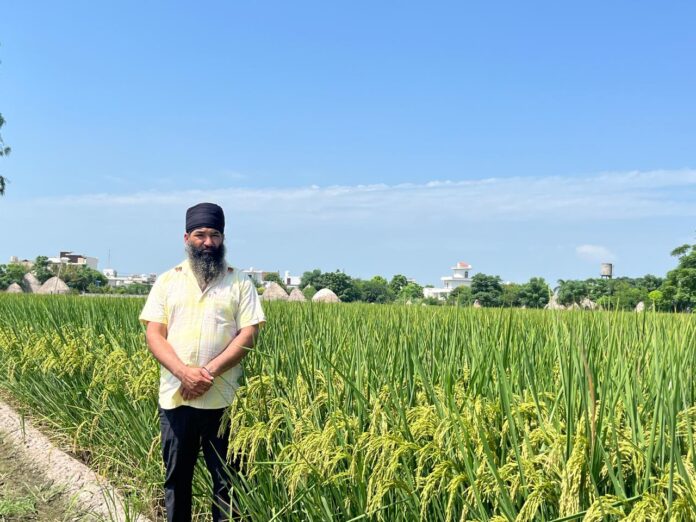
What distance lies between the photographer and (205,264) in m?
3.56

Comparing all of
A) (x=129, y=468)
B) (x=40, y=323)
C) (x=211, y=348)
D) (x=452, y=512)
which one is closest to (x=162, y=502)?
(x=129, y=468)

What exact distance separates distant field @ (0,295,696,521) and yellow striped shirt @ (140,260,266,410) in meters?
0.18

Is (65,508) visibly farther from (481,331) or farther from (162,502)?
(481,331)

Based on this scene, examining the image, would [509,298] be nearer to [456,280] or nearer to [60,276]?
[60,276]

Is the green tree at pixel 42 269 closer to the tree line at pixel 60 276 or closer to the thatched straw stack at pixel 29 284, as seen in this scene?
the tree line at pixel 60 276

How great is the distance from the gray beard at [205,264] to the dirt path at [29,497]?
2054 millimetres

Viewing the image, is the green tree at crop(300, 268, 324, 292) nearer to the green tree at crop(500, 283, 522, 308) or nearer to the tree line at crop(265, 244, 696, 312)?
the tree line at crop(265, 244, 696, 312)

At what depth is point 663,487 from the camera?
1773mm

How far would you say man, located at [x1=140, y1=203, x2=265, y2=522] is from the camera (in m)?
3.42

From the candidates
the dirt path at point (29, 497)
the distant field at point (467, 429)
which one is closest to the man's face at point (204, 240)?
the distant field at point (467, 429)

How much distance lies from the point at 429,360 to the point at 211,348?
119cm

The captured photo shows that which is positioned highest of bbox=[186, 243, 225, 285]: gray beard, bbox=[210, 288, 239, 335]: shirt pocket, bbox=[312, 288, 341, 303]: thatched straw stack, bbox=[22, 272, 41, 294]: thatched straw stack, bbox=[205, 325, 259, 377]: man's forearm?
bbox=[186, 243, 225, 285]: gray beard

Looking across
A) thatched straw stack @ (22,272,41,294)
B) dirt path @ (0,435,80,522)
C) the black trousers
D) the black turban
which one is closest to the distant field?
the black trousers

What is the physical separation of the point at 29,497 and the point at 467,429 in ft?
13.0
